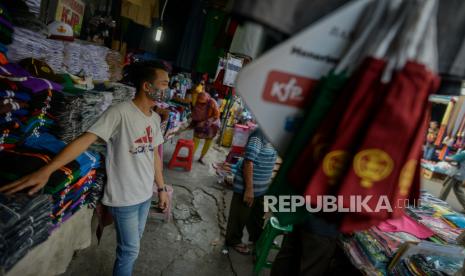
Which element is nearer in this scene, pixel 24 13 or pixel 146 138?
pixel 24 13

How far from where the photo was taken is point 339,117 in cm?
81

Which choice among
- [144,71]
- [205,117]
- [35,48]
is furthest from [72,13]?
[205,117]

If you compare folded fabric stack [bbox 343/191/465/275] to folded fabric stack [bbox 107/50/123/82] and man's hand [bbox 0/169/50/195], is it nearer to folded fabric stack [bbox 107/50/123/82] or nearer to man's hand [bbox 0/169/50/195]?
man's hand [bbox 0/169/50/195]

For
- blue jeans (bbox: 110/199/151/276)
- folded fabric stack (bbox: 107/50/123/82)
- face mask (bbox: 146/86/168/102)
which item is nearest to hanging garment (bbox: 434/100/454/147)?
folded fabric stack (bbox: 107/50/123/82)

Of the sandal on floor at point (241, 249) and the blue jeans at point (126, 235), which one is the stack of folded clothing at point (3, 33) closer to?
the blue jeans at point (126, 235)

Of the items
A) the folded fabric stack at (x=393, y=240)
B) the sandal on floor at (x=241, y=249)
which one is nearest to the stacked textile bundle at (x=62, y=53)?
the sandal on floor at (x=241, y=249)

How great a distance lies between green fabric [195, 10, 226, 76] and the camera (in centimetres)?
564

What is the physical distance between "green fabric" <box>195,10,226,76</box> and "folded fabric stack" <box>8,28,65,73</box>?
3.44 m

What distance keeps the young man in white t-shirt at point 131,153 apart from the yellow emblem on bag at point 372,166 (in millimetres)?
1752

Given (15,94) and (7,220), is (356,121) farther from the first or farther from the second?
(15,94)

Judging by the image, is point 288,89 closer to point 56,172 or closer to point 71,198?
point 56,172

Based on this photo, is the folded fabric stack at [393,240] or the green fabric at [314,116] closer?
the green fabric at [314,116]

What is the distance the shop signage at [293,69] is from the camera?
2.58 ft

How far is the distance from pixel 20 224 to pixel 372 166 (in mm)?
1605
